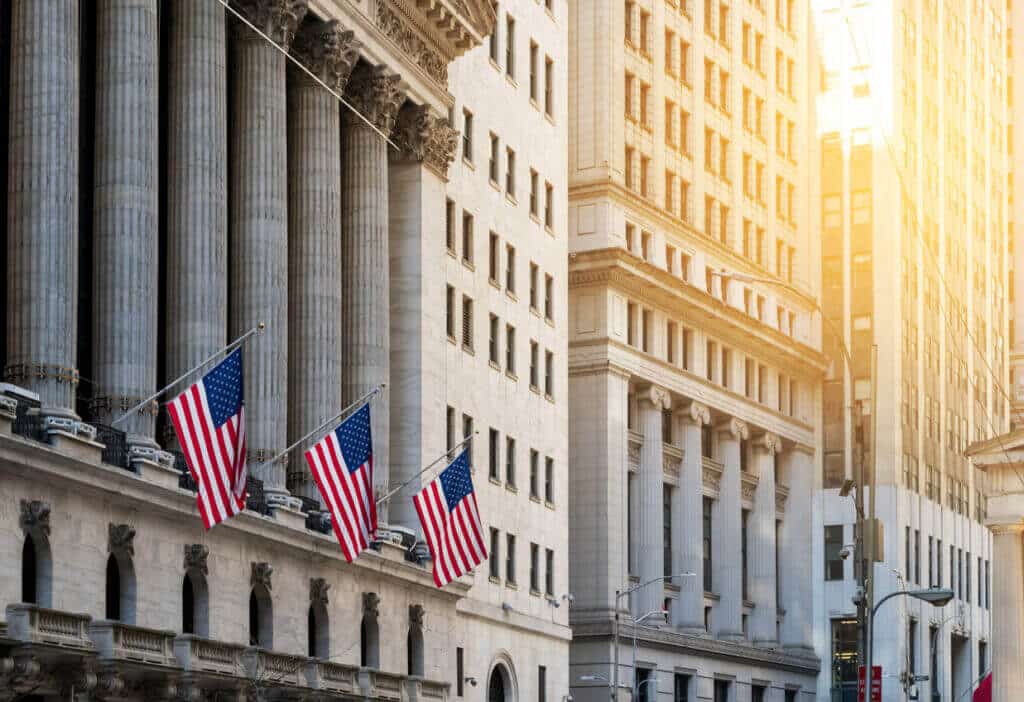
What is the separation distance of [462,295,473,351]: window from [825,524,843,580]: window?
57.6m

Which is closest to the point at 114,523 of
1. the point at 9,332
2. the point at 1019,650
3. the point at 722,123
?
the point at 9,332

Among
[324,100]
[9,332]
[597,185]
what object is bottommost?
[9,332]

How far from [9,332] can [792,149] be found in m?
89.1

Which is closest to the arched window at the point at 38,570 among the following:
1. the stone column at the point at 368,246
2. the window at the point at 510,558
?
the stone column at the point at 368,246

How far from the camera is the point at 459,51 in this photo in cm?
7862

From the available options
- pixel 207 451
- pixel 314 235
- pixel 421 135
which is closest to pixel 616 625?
pixel 421 135

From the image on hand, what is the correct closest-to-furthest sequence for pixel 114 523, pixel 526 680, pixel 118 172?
pixel 114 523 < pixel 118 172 < pixel 526 680

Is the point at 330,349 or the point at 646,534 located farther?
the point at 646,534

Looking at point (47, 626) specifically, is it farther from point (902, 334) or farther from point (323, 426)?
point (902, 334)

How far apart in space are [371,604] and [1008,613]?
125 ft

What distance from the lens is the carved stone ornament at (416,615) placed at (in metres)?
71.8

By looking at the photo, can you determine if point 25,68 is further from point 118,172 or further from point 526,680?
point 526,680

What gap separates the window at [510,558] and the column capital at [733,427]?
36.7 metres

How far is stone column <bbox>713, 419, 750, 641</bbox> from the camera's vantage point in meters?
120
